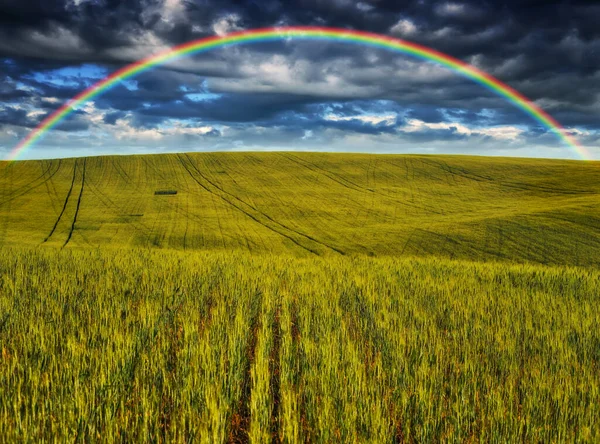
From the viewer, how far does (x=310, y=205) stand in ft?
111

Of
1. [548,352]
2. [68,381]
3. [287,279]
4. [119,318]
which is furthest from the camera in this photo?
[287,279]

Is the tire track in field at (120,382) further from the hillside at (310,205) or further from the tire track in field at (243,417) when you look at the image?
the hillside at (310,205)

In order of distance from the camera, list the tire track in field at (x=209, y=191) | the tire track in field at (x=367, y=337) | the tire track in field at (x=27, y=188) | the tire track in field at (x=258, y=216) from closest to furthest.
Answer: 1. the tire track in field at (x=367, y=337)
2. the tire track in field at (x=258, y=216)
3. the tire track in field at (x=209, y=191)
4. the tire track in field at (x=27, y=188)

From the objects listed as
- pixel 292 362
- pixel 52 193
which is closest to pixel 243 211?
pixel 52 193

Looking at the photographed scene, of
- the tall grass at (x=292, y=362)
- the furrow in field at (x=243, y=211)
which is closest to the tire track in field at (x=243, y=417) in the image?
the tall grass at (x=292, y=362)

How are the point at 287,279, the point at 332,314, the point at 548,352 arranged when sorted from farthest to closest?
1. the point at 287,279
2. the point at 332,314
3. the point at 548,352

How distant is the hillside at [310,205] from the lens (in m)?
22.3

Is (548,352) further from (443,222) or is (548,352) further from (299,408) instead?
(443,222)

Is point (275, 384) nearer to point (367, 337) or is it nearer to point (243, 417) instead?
point (243, 417)

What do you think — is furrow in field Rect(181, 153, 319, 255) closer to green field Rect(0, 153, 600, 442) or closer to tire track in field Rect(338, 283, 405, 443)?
green field Rect(0, 153, 600, 442)

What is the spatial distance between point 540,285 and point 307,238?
15.2 meters

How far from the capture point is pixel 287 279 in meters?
Answer: 10.3

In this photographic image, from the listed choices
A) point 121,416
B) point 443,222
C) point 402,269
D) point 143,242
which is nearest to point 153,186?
point 143,242

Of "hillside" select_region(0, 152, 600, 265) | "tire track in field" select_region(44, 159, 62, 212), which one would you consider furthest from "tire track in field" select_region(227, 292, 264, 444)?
"tire track in field" select_region(44, 159, 62, 212)
